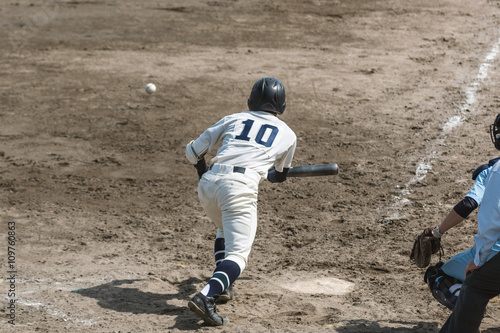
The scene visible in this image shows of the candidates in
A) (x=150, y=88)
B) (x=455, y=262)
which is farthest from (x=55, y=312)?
(x=150, y=88)

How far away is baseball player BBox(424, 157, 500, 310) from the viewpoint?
449cm

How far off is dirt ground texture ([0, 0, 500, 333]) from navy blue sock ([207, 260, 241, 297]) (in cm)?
30

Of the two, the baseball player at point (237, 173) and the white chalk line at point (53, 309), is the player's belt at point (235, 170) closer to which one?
the baseball player at point (237, 173)

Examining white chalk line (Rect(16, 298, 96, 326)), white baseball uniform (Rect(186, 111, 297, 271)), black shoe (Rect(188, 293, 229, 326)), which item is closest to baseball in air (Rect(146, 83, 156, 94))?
white baseball uniform (Rect(186, 111, 297, 271))

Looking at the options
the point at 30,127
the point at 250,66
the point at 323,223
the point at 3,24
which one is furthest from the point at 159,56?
the point at 323,223

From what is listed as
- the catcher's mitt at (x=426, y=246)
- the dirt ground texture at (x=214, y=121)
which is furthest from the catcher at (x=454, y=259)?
the dirt ground texture at (x=214, y=121)

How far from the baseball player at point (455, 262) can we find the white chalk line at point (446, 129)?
2257 mm

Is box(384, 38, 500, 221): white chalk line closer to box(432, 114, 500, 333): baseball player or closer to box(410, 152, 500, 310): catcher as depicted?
box(410, 152, 500, 310): catcher

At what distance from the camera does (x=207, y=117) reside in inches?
377

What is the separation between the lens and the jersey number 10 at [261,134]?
5047mm

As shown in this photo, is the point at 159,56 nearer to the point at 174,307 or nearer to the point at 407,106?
the point at 407,106

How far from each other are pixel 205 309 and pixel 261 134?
139cm

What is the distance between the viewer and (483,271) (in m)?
3.80

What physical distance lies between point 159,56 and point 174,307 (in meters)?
7.73
